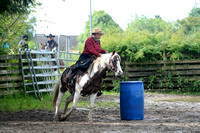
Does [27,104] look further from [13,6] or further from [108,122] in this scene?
[108,122]

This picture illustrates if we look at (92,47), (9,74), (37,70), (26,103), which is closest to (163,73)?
(37,70)

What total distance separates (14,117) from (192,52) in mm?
10567

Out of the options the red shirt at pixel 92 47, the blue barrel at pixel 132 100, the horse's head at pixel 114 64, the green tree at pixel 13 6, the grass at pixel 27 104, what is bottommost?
the grass at pixel 27 104

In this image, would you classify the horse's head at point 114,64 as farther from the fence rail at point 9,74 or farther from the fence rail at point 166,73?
the fence rail at point 166,73

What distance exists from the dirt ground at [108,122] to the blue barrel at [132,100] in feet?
0.76

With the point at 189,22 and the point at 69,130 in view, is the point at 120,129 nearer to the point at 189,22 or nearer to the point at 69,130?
the point at 69,130

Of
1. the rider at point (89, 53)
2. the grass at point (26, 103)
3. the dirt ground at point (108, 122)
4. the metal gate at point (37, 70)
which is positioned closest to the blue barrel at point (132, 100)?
the dirt ground at point (108, 122)

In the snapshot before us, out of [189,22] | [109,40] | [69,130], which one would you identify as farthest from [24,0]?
[189,22]

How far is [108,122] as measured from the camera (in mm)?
8906

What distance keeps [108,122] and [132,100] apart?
103 centimetres

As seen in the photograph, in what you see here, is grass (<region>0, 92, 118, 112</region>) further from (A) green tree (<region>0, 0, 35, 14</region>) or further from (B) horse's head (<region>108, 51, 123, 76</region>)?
(B) horse's head (<region>108, 51, 123, 76</region>)

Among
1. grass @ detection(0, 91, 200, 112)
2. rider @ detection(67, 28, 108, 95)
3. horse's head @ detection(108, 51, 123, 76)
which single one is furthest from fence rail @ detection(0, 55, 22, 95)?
horse's head @ detection(108, 51, 123, 76)

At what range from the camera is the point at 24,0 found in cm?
1052

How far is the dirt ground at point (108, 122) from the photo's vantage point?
751 centimetres
